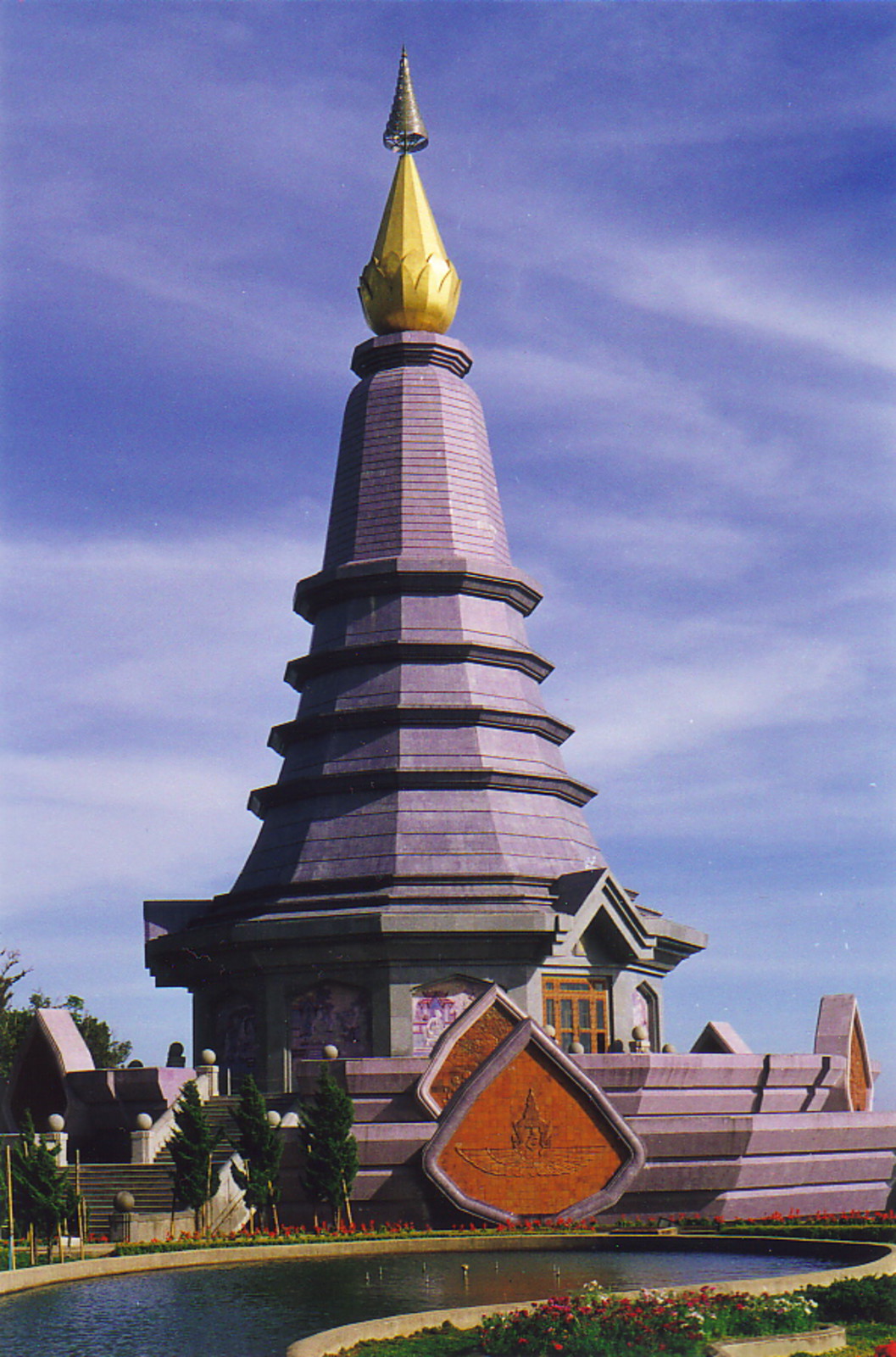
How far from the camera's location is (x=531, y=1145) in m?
30.6

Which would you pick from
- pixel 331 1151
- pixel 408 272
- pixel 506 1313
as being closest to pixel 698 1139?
pixel 331 1151

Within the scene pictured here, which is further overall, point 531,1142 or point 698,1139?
point 698,1139

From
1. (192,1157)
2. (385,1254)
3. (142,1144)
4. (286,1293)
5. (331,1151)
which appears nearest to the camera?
(286,1293)

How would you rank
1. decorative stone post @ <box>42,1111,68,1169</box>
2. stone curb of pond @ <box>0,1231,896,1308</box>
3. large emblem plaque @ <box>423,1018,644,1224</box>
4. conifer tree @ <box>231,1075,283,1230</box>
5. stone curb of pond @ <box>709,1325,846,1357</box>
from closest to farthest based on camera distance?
1. stone curb of pond @ <box>709,1325,846,1357</box>
2. stone curb of pond @ <box>0,1231,896,1308</box>
3. conifer tree @ <box>231,1075,283,1230</box>
4. large emblem plaque @ <box>423,1018,644,1224</box>
5. decorative stone post @ <box>42,1111,68,1169</box>

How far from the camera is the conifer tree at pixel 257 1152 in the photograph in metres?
28.3

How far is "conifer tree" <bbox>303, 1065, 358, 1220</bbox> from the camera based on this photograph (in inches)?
1137

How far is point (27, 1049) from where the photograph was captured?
→ 124ft

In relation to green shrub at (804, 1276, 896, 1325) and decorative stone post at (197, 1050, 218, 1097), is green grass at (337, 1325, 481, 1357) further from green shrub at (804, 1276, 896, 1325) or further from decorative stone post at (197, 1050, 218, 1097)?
decorative stone post at (197, 1050, 218, 1097)

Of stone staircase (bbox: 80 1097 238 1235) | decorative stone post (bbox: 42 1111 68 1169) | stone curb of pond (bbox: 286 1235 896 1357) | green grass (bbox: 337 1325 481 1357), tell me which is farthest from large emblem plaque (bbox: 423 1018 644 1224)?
green grass (bbox: 337 1325 481 1357)

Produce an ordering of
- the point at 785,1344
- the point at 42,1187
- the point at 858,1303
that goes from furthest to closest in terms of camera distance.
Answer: the point at 42,1187 → the point at 858,1303 → the point at 785,1344

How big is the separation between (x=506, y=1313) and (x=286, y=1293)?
4.79 m

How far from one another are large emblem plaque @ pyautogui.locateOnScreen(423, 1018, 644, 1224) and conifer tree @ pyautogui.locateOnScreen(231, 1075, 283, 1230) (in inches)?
121

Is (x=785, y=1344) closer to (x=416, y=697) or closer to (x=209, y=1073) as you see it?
(x=209, y=1073)

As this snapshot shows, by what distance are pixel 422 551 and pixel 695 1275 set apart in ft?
79.3
